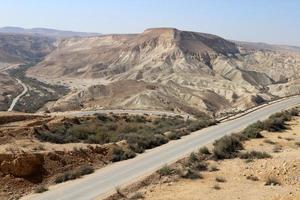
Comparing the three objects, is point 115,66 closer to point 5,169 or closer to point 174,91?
point 174,91

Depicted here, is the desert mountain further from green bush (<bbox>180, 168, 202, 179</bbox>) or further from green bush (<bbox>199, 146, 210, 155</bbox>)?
green bush (<bbox>180, 168, 202, 179</bbox>)

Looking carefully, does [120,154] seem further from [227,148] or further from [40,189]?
[40,189]

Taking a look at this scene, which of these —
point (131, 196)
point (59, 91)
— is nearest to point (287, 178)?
point (131, 196)

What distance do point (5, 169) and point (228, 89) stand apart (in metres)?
92.4

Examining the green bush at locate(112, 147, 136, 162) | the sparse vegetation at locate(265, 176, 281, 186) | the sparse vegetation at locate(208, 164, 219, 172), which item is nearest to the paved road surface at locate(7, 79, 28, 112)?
the green bush at locate(112, 147, 136, 162)

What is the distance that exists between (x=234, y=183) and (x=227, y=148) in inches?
256

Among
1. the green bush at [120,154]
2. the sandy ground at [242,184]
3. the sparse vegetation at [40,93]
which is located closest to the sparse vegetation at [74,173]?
the green bush at [120,154]

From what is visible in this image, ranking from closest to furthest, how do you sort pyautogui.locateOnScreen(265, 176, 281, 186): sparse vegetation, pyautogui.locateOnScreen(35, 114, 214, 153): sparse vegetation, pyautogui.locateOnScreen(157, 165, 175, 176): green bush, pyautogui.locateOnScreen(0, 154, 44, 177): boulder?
pyautogui.locateOnScreen(265, 176, 281, 186): sparse vegetation → pyautogui.locateOnScreen(0, 154, 44, 177): boulder → pyautogui.locateOnScreen(157, 165, 175, 176): green bush → pyautogui.locateOnScreen(35, 114, 214, 153): sparse vegetation

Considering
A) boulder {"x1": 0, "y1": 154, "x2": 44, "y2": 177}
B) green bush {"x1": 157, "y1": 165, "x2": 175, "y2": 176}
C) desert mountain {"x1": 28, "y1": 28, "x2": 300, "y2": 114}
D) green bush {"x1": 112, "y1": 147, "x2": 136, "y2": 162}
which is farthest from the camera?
desert mountain {"x1": 28, "y1": 28, "x2": 300, "y2": 114}

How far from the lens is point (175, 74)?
432 feet

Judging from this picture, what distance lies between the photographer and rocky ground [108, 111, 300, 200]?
19.7 meters

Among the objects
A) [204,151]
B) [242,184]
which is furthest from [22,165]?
[204,151]

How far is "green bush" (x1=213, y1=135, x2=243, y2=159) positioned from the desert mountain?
161 ft

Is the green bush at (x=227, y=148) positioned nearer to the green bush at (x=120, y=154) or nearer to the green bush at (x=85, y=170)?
the green bush at (x=120, y=154)
